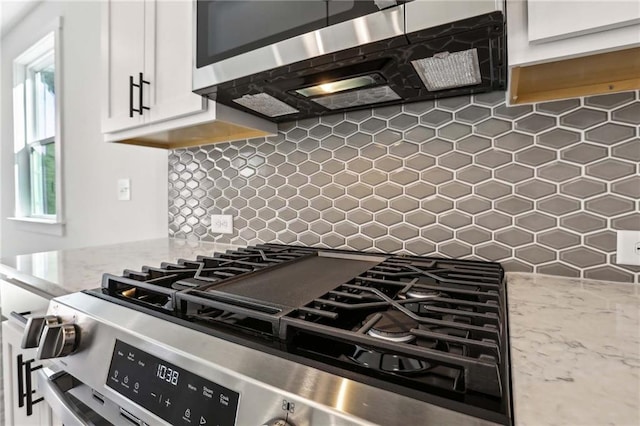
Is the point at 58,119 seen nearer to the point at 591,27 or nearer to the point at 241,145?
the point at 241,145

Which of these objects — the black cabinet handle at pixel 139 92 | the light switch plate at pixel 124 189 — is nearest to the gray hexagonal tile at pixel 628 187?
the black cabinet handle at pixel 139 92

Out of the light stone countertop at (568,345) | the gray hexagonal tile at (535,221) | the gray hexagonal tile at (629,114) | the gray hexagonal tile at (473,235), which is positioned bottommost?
the light stone countertop at (568,345)

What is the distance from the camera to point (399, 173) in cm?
108

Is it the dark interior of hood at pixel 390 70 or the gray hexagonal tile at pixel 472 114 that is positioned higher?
the dark interior of hood at pixel 390 70

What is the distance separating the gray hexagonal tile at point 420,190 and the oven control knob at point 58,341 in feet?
3.08

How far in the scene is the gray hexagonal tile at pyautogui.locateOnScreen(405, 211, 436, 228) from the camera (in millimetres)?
1029

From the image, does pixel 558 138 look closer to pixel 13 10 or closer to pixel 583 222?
pixel 583 222

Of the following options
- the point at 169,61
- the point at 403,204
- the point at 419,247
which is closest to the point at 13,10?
the point at 169,61

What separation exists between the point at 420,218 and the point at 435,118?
31 cm

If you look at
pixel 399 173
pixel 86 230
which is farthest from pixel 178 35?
pixel 86 230

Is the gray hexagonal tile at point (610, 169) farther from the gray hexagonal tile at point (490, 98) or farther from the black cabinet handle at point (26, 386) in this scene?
the black cabinet handle at point (26, 386)

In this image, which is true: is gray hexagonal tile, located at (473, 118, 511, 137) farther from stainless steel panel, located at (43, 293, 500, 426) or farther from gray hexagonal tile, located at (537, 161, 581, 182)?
stainless steel panel, located at (43, 293, 500, 426)

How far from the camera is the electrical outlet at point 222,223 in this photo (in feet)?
4.83

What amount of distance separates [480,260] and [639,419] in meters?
0.67
